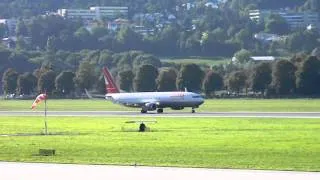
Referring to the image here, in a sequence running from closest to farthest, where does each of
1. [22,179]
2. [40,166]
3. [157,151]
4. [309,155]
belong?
[22,179] < [40,166] < [309,155] < [157,151]

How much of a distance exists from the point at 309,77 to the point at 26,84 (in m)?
63.5

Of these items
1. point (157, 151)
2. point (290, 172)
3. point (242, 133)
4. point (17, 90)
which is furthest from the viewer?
point (17, 90)

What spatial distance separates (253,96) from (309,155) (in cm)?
12017

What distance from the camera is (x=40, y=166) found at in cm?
2783

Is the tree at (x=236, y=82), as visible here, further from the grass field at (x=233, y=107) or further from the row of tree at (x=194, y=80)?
the grass field at (x=233, y=107)

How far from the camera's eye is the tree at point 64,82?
169625mm

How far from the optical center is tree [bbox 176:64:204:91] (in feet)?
528

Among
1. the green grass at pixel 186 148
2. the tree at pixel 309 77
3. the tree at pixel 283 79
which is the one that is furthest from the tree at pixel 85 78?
the green grass at pixel 186 148

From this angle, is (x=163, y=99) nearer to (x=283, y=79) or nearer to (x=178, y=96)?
(x=178, y=96)

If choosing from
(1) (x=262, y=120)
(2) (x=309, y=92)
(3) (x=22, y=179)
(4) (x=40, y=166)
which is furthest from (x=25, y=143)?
(2) (x=309, y=92)

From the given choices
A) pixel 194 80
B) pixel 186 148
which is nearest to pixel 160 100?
pixel 186 148

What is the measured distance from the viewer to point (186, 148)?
36.0 meters

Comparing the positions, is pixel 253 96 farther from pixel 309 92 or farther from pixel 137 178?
pixel 137 178

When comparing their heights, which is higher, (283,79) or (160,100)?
(160,100)
